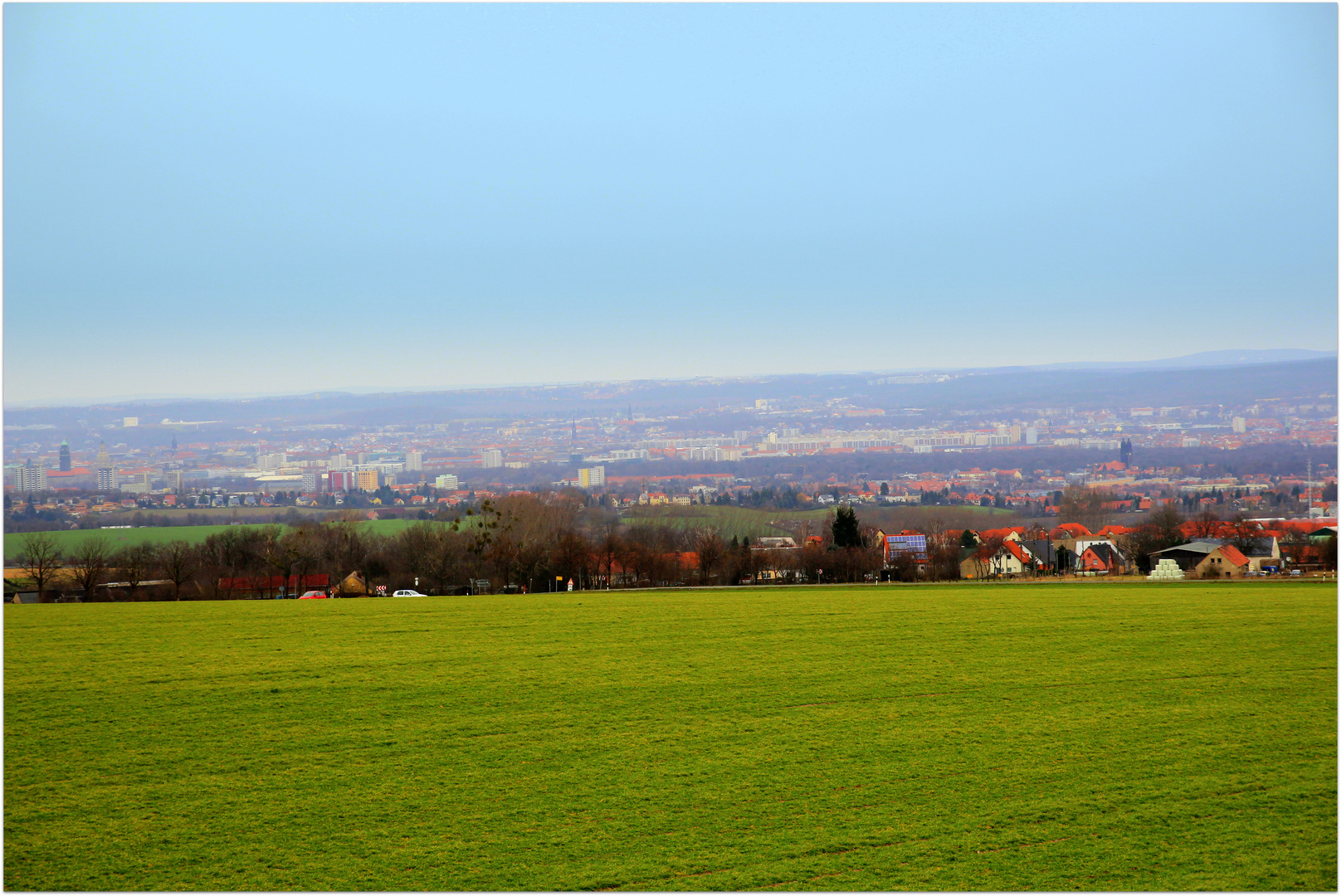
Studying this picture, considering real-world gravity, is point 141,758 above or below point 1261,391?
below

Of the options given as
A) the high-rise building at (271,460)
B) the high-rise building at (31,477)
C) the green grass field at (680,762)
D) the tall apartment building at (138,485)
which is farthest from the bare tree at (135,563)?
the high-rise building at (271,460)

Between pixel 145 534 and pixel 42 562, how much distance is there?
901cm

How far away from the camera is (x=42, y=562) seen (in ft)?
94.1

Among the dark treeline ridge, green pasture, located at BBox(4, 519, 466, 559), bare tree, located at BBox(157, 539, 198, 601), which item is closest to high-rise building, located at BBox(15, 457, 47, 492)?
green pasture, located at BBox(4, 519, 466, 559)

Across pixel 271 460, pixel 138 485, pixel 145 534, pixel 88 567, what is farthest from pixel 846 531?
pixel 271 460

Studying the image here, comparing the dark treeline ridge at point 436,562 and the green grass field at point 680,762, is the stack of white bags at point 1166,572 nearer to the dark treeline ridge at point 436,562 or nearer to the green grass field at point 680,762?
the dark treeline ridge at point 436,562

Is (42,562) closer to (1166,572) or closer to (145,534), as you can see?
(145,534)

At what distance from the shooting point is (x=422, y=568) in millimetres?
36969

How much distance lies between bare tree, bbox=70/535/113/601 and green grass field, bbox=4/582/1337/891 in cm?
1604

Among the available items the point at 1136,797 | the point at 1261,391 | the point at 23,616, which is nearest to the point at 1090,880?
the point at 1136,797

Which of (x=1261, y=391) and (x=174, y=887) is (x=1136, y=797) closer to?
(x=174, y=887)

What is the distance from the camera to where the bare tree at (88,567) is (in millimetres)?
29609

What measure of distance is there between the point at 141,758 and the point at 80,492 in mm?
34860

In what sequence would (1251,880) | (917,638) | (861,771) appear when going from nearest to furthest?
(1251,880), (861,771), (917,638)
